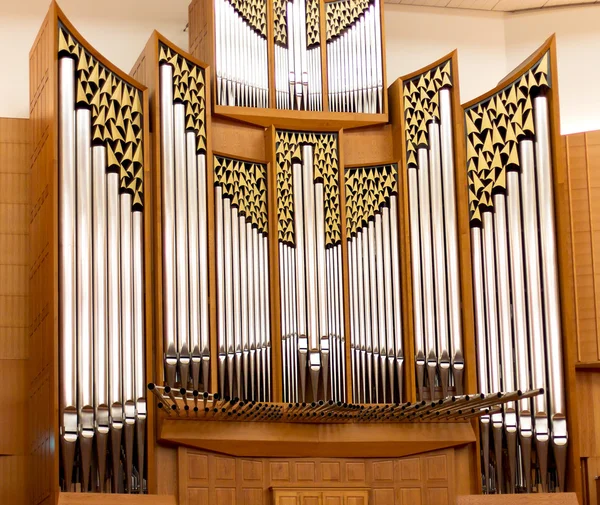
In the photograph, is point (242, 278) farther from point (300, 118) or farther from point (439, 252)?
point (439, 252)

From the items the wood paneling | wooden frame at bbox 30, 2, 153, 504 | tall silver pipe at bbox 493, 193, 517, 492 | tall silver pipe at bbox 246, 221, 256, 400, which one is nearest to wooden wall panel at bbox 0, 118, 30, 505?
wooden frame at bbox 30, 2, 153, 504

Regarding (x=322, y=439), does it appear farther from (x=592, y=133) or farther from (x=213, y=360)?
(x=592, y=133)

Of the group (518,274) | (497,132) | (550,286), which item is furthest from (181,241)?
(550,286)

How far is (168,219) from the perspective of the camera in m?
13.3

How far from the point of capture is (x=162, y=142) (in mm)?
13484

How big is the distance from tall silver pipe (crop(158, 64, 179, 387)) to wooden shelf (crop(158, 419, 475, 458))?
1.71 feet

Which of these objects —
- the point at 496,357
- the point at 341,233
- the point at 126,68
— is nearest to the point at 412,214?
the point at 341,233

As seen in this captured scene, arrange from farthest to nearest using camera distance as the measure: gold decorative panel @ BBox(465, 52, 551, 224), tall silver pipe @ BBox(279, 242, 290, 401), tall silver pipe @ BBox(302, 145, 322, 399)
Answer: gold decorative panel @ BBox(465, 52, 551, 224), tall silver pipe @ BBox(302, 145, 322, 399), tall silver pipe @ BBox(279, 242, 290, 401)

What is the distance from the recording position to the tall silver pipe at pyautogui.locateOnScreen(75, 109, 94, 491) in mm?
12312

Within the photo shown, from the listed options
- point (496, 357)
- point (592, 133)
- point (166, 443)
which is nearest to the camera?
point (166, 443)

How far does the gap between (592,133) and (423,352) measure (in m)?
3.10

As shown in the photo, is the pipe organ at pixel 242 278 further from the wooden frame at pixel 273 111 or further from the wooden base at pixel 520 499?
the wooden base at pixel 520 499

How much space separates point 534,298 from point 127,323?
3.89 metres

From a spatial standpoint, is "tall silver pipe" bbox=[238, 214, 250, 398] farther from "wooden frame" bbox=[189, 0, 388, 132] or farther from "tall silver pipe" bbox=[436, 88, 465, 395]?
"tall silver pipe" bbox=[436, 88, 465, 395]
